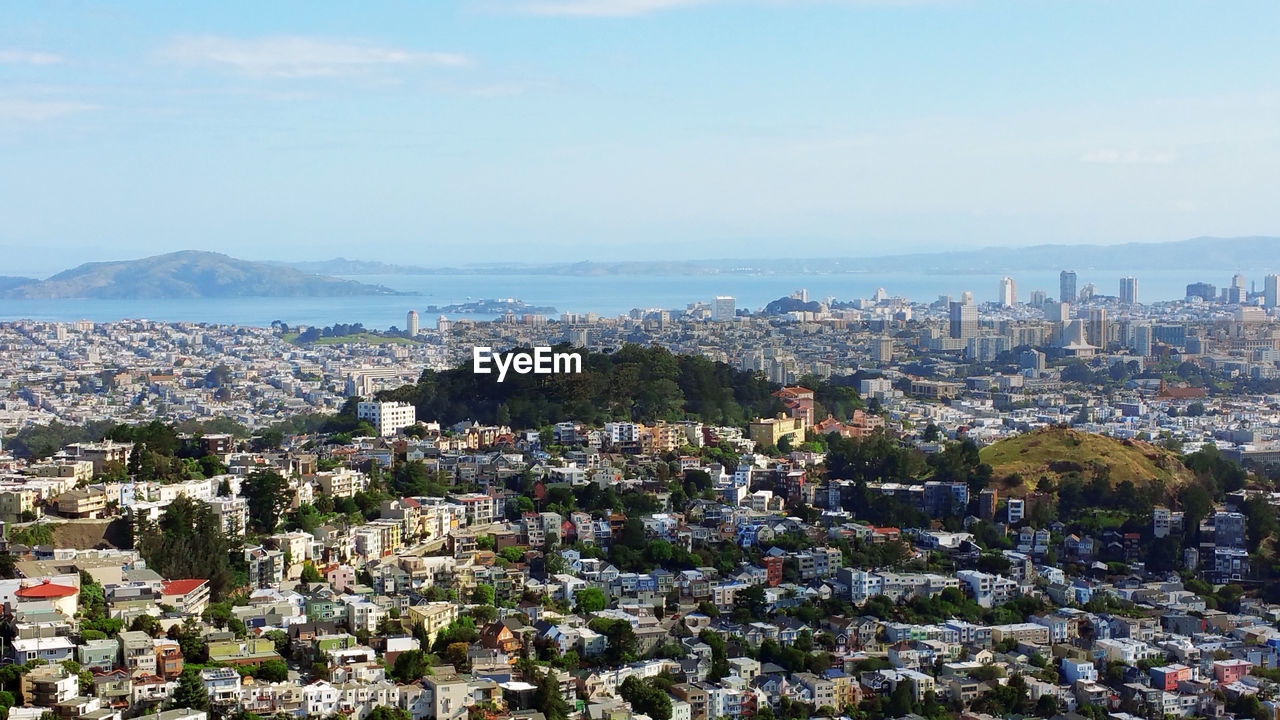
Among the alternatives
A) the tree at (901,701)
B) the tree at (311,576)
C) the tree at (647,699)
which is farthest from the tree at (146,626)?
the tree at (901,701)

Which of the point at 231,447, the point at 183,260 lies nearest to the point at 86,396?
the point at 231,447


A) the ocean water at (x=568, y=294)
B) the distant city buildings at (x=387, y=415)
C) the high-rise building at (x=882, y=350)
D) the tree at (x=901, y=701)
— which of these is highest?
the distant city buildings at (x=387, y=415)

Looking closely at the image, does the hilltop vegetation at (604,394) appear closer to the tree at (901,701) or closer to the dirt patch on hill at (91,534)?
the dirt patch on hill at (91,534)

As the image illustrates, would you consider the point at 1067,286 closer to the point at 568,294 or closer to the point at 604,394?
the point at 568,294

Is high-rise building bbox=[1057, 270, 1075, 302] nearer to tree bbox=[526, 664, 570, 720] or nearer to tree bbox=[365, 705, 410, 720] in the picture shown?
tree bbox=[526, 664, 570, 720]

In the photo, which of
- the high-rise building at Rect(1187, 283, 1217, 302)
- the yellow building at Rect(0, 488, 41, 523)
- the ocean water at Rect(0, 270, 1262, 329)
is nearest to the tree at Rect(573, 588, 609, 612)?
the yellow building at Rect(0, 488, 41, 523)

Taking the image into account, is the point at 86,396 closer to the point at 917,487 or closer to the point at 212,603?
the point at 917,487

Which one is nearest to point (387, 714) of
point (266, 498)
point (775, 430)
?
point (266, 498)
